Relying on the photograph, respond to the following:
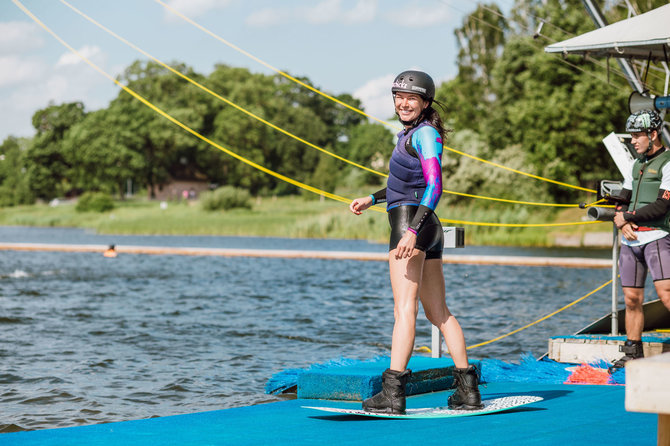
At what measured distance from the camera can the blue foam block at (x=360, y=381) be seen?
19.4ft

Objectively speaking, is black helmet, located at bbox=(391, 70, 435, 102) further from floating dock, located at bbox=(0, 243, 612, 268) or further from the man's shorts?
floating dock, located at bbox=(0, 243, 612, 268)

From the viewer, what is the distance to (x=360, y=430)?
4930 mm

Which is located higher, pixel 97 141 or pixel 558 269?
pixel 97 141

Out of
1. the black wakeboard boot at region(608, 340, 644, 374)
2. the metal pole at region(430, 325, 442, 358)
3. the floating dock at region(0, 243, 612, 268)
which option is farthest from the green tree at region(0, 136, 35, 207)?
the black wakeboard boot at region(608, 340, 644, 374)

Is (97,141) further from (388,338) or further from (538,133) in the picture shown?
(388,338)

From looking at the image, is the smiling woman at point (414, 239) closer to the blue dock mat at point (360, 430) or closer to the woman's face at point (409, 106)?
the woman's face at point (409, 106)

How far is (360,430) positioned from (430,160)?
4.86 ft

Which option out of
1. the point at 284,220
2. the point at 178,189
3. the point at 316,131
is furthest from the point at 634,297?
the point at 316,131

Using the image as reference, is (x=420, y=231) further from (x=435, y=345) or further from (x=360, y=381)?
(x=435, y=345)

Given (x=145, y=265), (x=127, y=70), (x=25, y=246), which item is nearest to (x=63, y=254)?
(x=25, y=246)

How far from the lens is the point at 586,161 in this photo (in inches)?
1996

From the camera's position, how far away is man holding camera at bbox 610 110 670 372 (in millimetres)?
6941

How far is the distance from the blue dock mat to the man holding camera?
5.39 feet

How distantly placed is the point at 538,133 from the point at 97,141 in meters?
60.4
